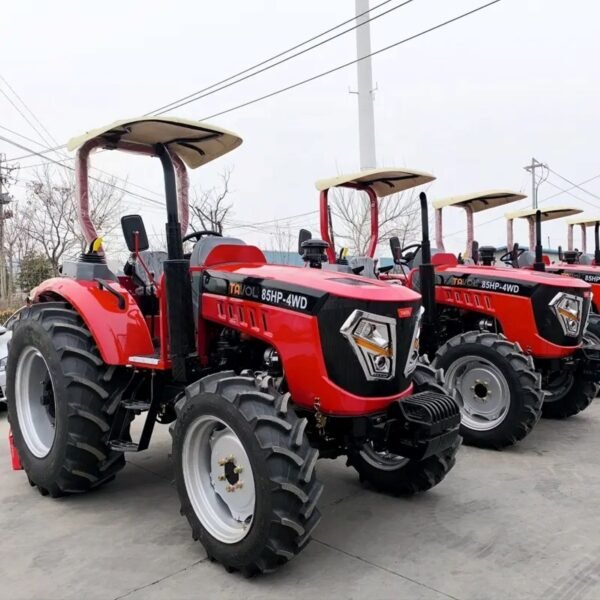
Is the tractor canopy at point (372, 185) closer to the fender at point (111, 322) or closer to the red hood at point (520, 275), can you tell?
the red hood at point (520, 275)

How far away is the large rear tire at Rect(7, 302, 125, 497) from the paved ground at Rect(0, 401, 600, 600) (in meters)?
0.22

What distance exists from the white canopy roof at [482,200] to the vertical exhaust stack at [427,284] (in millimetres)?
1914

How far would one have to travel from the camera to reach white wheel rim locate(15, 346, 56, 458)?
4.51 meters

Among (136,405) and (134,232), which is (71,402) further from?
(134,232)

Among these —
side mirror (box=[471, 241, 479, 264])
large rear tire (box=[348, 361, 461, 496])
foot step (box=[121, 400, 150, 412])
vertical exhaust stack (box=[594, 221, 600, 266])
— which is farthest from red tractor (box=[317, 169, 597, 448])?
vertical exhaust stack (box=[594, 221, 600, 266])

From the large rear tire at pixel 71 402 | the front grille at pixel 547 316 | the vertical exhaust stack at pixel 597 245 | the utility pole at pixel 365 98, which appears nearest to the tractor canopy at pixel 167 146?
the large rear tire at pixel 71 402

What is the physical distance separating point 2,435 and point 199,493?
370 cm

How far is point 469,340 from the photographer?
219 inches

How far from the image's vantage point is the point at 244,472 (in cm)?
319

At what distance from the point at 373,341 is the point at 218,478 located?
1.12 meters

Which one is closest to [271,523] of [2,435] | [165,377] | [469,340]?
[165,377]

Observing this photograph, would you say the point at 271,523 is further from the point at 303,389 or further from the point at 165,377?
the point at 165,377

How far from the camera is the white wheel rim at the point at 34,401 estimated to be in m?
4.51

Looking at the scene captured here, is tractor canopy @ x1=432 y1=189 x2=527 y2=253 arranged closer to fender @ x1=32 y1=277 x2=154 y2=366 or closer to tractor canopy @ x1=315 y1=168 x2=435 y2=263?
tractor canopy @ x1=315 y1=168 x2=435 y2=263
